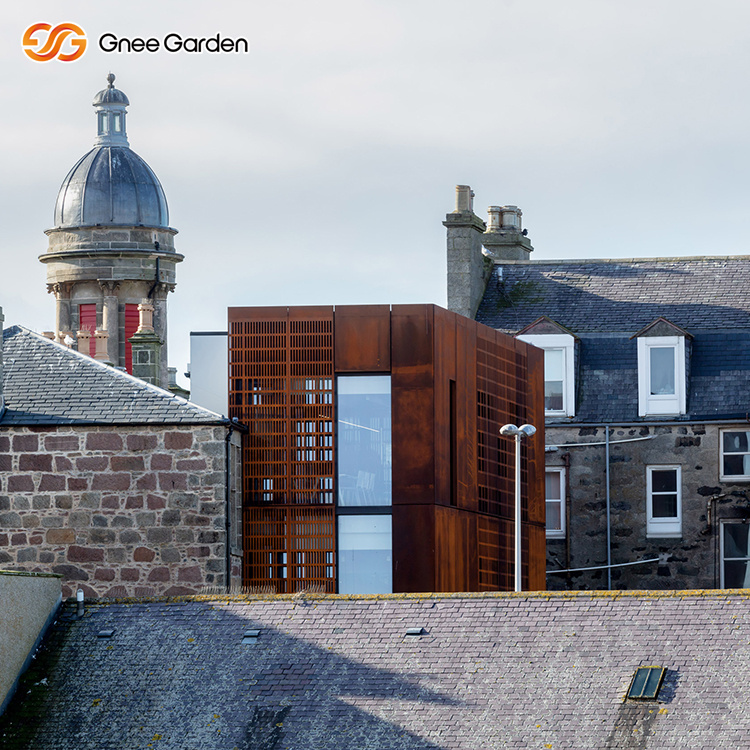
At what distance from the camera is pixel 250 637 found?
29656mm

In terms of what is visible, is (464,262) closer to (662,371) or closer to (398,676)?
(662,371)

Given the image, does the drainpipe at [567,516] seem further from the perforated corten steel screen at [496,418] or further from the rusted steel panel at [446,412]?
the rusted steel panel at [446,412]

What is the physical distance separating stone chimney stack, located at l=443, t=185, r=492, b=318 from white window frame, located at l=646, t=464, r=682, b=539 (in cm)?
575

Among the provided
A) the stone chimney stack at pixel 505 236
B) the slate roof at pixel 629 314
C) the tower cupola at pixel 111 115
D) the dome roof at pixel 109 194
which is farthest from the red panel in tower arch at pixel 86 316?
the slate roof at pixel 629 314

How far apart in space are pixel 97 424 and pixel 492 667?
10.5m

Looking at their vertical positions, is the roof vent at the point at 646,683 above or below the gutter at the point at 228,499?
below

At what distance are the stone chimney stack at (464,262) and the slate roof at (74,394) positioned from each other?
1240cm

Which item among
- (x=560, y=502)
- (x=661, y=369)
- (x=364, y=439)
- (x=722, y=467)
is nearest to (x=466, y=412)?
(x=364, y=439)

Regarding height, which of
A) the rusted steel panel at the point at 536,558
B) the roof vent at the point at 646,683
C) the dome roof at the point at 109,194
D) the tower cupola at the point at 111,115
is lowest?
the roof vent at the point at 646,683

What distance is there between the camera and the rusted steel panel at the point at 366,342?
122 feet

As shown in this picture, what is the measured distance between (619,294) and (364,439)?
13260 millimetres

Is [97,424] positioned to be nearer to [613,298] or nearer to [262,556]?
[262,556]

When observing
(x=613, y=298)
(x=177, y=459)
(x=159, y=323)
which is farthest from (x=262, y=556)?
(x=159, y=323)

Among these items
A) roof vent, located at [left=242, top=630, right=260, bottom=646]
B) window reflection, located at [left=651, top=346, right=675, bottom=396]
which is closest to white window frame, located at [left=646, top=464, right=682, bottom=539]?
window reflection, located at [left=651, top=346, right=675, bottom=396]
